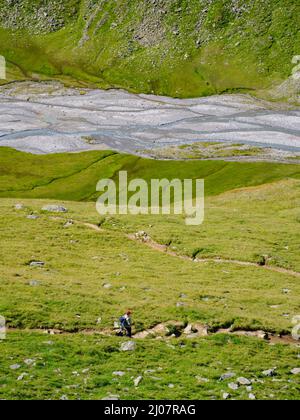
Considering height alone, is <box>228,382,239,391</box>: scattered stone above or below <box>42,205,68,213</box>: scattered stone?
below

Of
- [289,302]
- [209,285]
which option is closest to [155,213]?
→ [209,285]

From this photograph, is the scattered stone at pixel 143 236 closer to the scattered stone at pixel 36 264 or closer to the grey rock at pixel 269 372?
the scattered stone at pixel 36 264

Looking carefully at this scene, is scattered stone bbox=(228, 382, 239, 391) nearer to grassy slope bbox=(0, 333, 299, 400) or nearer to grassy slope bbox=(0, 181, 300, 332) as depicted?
grassy slope bbox=(0, 333, 299, 400)

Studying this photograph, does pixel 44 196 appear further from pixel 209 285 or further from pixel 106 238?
pixel 209 285

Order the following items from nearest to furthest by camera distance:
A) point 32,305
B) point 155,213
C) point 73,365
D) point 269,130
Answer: point 73,365 → point 32,305 → point 155,213 → point 269,130

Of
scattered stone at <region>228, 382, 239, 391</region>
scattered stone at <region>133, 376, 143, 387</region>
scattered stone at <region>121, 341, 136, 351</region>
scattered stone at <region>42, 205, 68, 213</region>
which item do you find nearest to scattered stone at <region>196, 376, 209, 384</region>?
scattered stone at <region>228, 382, 239, 391</region>

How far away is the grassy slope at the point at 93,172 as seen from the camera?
4946 inches

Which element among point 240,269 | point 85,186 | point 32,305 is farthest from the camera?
point 85,186

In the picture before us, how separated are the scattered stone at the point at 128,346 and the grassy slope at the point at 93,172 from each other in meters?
89.2

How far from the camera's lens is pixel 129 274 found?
4341 centimetres

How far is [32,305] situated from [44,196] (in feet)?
303

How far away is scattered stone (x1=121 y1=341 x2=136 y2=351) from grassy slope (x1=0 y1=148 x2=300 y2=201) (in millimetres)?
89214

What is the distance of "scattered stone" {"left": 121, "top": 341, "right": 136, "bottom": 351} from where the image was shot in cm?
2888
